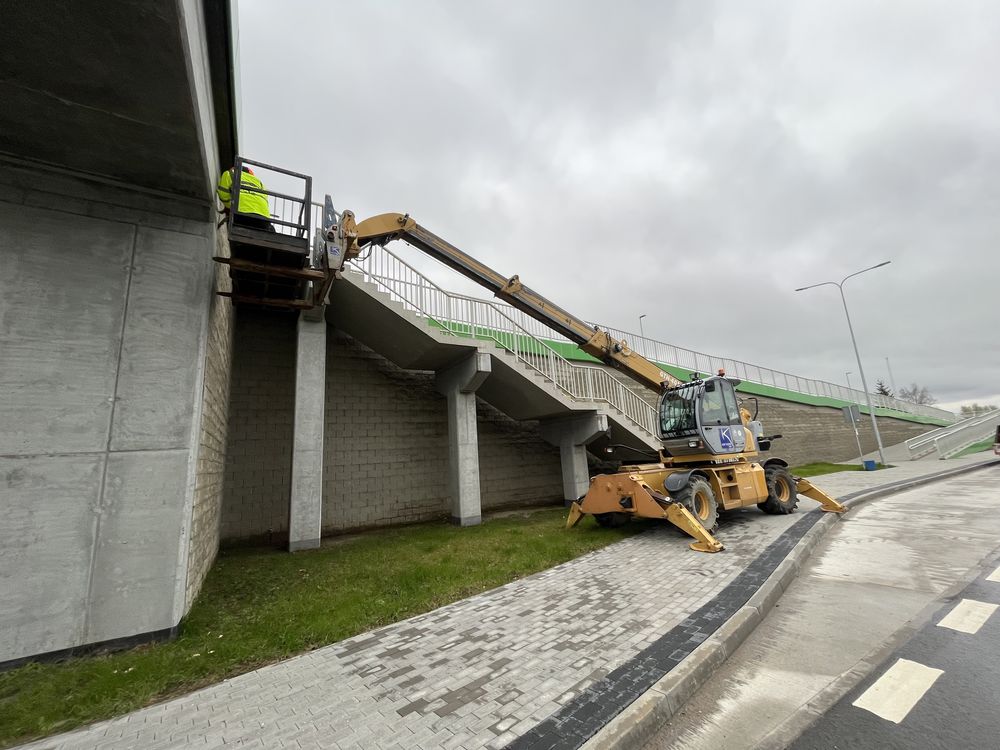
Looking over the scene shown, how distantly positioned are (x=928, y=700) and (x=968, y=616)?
2.08 metres

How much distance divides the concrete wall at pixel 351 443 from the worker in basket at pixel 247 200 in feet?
15.6

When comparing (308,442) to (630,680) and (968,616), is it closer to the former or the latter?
(630,680)

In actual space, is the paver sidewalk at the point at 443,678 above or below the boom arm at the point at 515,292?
below

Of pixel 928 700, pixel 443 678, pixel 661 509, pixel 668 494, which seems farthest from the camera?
pixel 668 494

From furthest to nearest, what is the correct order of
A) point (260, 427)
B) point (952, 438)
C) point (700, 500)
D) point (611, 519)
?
point (952, 438), point (260, 427), point (611, 519), point (700, 500)

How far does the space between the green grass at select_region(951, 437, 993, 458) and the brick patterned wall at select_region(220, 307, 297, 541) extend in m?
31.8

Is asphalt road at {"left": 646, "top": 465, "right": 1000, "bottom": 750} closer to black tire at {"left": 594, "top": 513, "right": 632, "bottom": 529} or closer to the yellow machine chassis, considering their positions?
the yellow machine chassis

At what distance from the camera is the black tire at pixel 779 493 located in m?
9.14

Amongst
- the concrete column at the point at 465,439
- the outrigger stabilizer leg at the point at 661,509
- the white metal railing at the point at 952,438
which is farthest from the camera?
the white metal railing at the point at 952,438

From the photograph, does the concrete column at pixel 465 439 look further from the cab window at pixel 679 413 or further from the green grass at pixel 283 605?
the cab window at pixel 679 413

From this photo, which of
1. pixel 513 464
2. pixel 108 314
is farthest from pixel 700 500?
pixel 108 314

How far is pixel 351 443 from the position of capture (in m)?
10.0

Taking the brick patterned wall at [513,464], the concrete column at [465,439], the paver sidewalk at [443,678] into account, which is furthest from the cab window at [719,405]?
the brick patterned wall at [513,464]

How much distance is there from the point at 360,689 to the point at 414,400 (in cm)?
845
